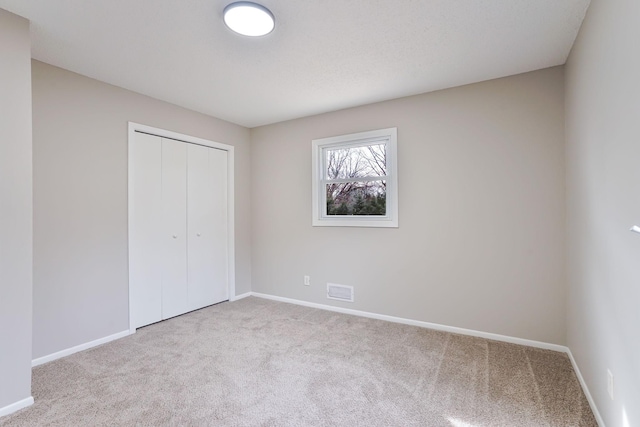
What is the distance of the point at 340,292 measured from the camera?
3734 mm

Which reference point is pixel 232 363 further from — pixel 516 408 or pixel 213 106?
pixel 213 106

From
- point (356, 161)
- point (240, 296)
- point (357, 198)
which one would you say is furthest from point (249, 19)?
point (240, 296)

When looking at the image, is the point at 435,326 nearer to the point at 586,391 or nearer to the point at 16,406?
the point at 586,391

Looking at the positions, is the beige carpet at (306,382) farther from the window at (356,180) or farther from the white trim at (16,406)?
the window at (356,180)

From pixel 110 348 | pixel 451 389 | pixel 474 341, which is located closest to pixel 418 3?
pixel 451 389

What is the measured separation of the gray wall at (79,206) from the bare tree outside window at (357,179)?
2124 mm

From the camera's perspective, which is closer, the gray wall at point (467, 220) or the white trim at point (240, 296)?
the gray wall at point (467, 220)

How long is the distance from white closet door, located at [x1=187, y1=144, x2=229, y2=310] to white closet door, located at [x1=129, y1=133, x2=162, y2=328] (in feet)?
1.30

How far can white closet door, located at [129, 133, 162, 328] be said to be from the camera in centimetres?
313

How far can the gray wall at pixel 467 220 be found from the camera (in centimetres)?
263

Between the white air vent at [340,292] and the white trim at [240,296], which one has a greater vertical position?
the white air vent at [340,292]

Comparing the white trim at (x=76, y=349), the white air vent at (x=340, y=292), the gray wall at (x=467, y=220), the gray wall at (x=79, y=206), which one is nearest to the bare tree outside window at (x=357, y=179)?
the gray wall at (x=467, y=220)

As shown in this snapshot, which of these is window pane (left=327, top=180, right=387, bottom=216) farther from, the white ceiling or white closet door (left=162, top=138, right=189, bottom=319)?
white closet door (left=162, top=138, right=189, bottom=319)

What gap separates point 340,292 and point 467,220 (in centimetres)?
166
